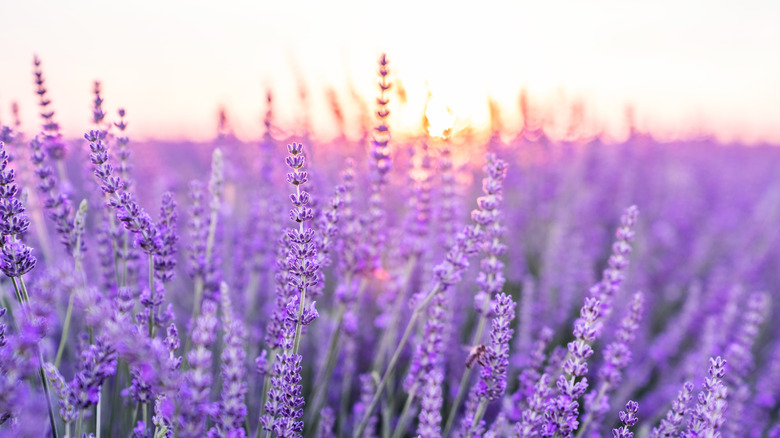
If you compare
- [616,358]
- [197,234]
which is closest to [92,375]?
[197,234]

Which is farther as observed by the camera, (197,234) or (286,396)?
(197,234)

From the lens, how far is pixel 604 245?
5.29 meters

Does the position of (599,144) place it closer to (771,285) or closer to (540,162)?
(540,162)

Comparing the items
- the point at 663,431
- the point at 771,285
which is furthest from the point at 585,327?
the point at 771,285

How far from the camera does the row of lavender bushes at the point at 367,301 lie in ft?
3.92

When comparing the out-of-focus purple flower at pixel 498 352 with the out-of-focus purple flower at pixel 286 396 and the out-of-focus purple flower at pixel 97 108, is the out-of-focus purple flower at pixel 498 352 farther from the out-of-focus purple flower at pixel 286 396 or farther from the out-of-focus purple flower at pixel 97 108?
the out-of-focus purple flower at pixel 97 108

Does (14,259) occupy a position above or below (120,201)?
below

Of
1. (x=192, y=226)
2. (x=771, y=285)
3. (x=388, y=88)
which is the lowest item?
(x=771, y=285)

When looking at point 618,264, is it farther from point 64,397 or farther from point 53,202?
point 53,202

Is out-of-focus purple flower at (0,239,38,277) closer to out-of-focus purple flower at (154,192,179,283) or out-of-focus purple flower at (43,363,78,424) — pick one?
out-of-focus purple flower at (43,363,78,424)

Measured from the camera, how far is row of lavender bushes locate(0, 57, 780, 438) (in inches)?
47.1

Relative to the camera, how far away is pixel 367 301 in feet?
11.3

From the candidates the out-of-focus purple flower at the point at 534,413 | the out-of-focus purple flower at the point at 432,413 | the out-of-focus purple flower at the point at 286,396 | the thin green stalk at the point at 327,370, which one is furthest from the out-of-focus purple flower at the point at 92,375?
the out-of-focus purple flower at the point at 534,413

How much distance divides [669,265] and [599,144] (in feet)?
6.07
